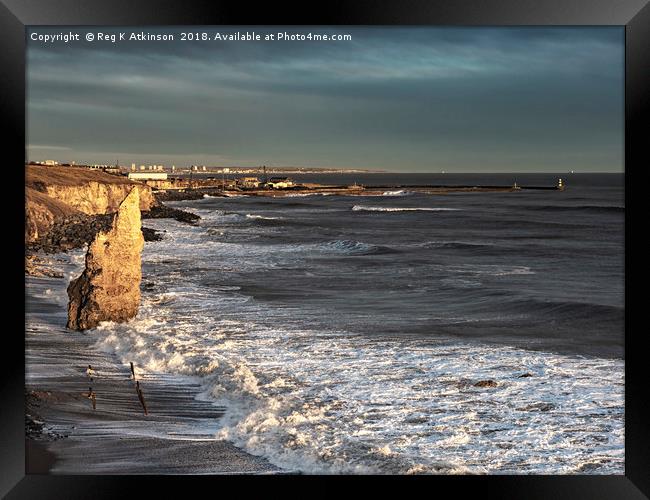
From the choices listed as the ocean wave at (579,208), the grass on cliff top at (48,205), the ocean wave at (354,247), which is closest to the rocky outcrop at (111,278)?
the grass on cliff top at (48,205)

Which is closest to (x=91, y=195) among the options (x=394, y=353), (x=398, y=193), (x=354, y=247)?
(x=354, y=247)

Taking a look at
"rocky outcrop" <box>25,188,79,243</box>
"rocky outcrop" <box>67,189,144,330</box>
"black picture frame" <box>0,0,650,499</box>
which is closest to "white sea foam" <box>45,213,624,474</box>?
"rocky outcrop" <box>67,189,144,330</box>

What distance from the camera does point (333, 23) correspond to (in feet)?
24.9

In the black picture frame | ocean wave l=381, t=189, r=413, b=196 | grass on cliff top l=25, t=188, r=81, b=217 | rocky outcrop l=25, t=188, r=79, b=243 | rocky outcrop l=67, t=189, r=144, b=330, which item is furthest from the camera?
ocean wave l=381, t=189, r=413, b=196

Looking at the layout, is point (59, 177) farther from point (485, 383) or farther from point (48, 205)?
point (485, 383)

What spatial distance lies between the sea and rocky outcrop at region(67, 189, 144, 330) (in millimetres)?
369

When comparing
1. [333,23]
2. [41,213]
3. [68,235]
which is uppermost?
[333,23]

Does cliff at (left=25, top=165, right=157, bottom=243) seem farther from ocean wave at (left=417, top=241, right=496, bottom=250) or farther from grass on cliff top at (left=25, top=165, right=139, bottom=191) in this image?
ocean wave at (left=417, top=241, right=496, bottom=250)

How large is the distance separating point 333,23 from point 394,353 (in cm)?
858

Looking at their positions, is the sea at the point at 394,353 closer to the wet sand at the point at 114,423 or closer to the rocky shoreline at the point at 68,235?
the wet sand at the point at 114,423

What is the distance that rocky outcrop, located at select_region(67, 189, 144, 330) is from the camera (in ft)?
52.8

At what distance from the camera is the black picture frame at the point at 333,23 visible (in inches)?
294

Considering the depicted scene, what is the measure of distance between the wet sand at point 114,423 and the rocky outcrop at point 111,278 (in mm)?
1636
